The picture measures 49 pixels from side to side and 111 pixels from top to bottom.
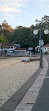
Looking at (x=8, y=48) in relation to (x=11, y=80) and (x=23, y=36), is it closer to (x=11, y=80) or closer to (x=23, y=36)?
(x=23, y=36)

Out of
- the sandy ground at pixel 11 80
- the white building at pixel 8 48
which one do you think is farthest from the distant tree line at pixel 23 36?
the sandy ground at pixel 11 80

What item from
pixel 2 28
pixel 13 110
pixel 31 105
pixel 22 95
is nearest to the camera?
pixel 13 110

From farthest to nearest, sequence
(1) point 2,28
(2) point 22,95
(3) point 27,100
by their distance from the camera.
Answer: (1) point 2,28
(2) point 22,95
(3) point 27,100

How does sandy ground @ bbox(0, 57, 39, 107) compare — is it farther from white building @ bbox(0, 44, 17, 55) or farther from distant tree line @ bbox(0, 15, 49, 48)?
white building @ bbox(0, 44, 17, 55)

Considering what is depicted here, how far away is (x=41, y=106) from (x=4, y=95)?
209cm

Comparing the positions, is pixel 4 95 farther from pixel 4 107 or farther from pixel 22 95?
pixel 4 107

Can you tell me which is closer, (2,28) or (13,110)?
(13,110)

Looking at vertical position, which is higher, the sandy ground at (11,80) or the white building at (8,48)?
the white building at (8,48)

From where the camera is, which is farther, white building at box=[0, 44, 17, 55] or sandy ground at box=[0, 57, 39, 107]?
white building at box=[0, 44, 17, 55]

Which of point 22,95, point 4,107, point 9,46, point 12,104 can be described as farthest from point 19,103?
point 9,46

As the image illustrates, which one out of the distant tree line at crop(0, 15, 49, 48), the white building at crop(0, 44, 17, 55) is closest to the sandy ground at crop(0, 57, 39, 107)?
the distant tree line at crop(0, 15, 49, 48)

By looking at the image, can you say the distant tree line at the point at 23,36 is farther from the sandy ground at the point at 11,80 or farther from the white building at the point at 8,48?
the sandy ground at the point at 11,80

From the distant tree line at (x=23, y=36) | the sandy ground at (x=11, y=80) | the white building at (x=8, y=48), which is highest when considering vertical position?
the distant tree line at (x=23, y=36)

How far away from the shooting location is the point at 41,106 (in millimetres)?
5145
